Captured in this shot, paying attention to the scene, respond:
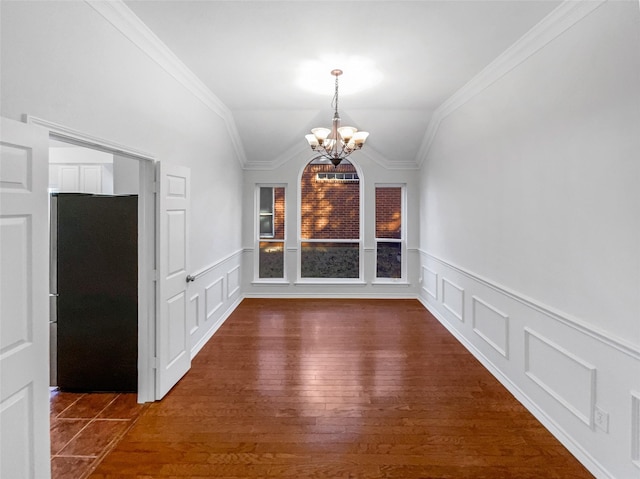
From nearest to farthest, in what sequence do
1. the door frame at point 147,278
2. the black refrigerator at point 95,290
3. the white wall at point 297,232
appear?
the door frame at point 147,278 < the black refrigerator at point 95,290 < the white wall at point 297,232

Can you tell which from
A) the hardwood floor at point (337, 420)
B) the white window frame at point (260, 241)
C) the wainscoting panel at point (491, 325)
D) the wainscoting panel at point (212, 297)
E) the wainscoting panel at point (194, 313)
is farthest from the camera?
the white window frame at point (260, 241)

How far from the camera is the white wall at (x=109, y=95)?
1699 mm

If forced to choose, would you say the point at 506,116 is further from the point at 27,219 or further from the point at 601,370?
the point at 27,219

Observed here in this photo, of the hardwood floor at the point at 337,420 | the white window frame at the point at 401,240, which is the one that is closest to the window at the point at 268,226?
the white window frame at the point at 401,240

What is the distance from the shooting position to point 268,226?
659cm

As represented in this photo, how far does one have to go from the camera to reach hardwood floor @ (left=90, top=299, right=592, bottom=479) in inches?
87.1

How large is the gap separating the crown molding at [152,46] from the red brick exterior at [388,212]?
3230 millimetres

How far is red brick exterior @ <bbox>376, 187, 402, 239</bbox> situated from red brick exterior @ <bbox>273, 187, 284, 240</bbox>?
5.69 ft

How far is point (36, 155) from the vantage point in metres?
1.64

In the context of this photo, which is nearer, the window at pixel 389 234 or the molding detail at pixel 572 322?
the molding detail at pixel 572 322

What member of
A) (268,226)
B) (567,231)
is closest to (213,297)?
(268,226)

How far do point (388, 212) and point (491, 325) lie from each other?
133 inches

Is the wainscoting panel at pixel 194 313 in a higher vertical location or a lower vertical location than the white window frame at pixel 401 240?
lower

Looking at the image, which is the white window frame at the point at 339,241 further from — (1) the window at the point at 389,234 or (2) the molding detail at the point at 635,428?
(2) the molding detail at the point at 635,428
